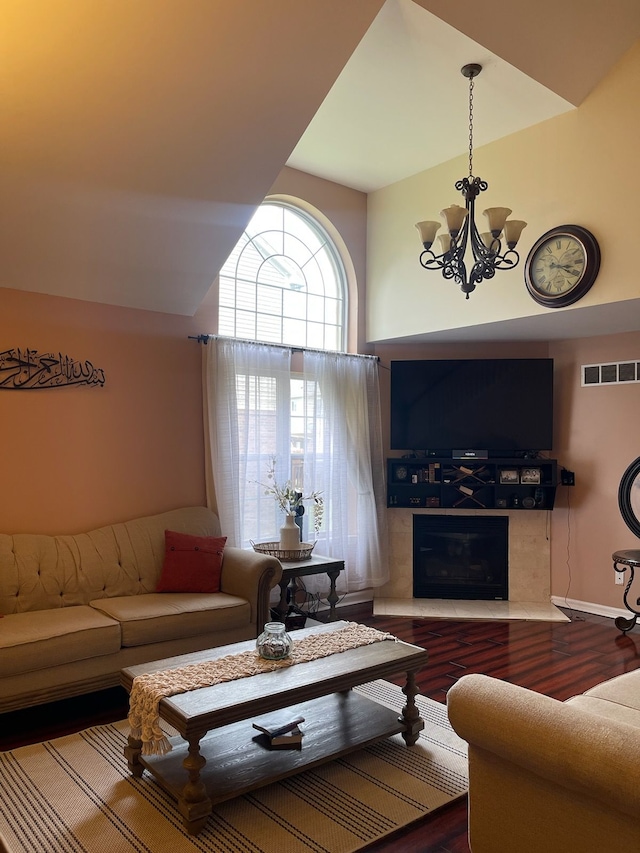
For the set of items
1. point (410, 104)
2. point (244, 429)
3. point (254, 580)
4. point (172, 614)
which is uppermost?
point (410, 104)

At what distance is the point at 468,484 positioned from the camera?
588 centimetres

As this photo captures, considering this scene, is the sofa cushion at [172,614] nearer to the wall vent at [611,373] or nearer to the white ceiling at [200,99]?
the white ceiling at [200,99]

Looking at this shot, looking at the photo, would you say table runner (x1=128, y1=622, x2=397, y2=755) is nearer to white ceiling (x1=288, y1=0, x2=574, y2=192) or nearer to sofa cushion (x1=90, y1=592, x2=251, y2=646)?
sofa cushion (x1=90, y1=592, x2=251, y2=646)

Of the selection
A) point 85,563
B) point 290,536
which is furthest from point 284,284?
point 85,563

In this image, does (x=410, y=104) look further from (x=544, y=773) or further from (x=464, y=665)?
(x=544, y=773)

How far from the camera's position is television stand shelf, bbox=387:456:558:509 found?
18.8ft

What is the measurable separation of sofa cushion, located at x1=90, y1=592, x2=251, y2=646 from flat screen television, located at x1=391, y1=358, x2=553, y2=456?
2.52 m

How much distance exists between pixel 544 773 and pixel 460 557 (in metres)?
4.26

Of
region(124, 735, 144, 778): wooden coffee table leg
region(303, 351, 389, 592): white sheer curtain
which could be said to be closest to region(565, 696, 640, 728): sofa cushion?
region(124, 735, 144, 778): wooden coffee table leg

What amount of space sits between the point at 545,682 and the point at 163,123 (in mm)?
3847

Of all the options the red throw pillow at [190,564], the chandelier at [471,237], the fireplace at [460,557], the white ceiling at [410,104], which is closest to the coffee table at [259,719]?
the red throw pillow at [190,564]

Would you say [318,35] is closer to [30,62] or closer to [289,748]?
[30,62]

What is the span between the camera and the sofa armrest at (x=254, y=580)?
405 cm

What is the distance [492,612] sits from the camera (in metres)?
5.50
